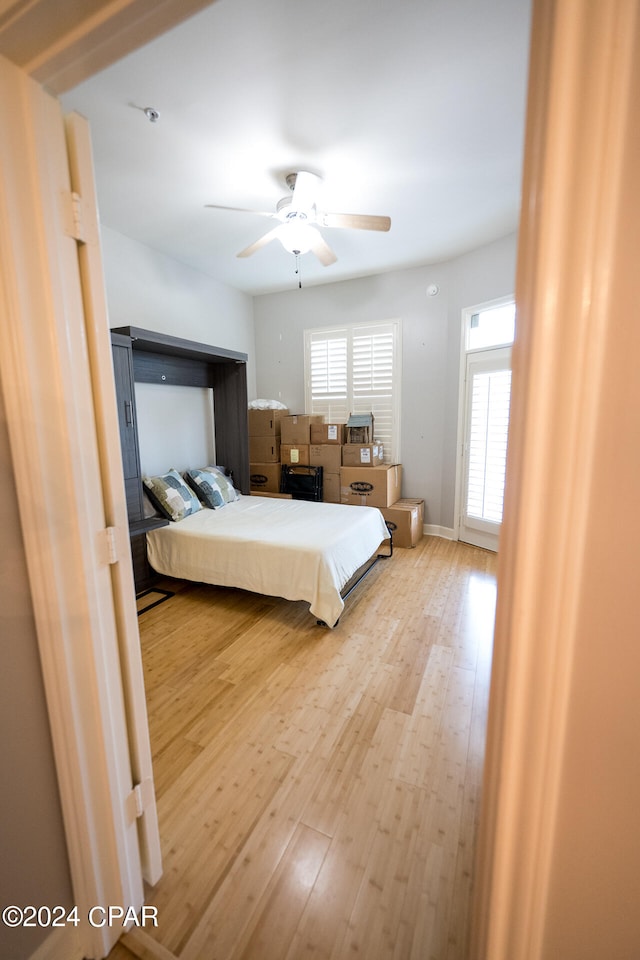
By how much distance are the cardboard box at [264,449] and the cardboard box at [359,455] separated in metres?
0.86

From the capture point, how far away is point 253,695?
2.02 meters

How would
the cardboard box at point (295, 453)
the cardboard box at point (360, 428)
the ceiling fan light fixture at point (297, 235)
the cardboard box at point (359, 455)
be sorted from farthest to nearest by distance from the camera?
the cardboard box at point (295, 453) → the cardboard box at point (360, 428) → the cardboard box at point (359, 455) → the ceiling fan light fixture at point (297, 235)

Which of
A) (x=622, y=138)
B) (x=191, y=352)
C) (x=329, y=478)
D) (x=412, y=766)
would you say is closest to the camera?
(x=622, y=138)

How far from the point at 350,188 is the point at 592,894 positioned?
3.47m

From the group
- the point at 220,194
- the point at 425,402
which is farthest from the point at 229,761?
the point at 425,402

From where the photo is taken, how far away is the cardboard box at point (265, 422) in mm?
4699

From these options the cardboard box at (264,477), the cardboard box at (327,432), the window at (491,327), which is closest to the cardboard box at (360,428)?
the cardboard box at (327,432)

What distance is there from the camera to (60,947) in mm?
1004

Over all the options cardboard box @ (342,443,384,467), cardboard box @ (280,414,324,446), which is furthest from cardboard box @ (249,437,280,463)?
cardboard box @ (342,443,384,467)

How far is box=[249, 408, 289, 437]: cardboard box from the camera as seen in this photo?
470 centimetres

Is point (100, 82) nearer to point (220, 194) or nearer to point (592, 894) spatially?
point (220, 194)

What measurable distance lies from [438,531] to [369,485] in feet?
3.65

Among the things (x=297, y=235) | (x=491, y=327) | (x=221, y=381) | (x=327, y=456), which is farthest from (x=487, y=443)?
(x=221, y=381)

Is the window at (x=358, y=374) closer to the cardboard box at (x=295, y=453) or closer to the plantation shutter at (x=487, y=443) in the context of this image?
the cardboard box at (x=295, y=453)
